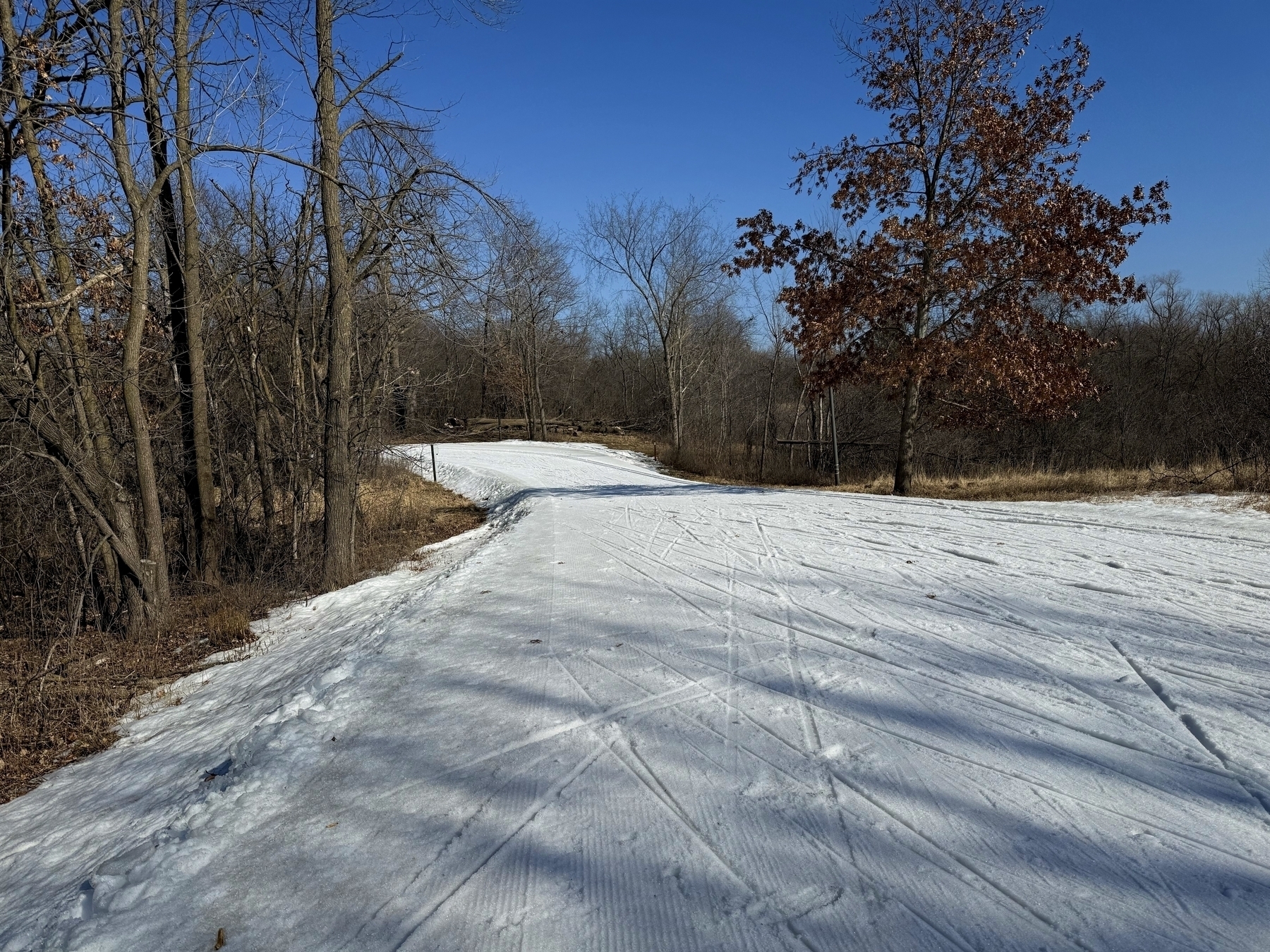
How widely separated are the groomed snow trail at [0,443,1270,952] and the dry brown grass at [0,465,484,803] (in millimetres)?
398

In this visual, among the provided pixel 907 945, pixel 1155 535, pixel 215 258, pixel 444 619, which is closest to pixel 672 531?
pixel 444 619

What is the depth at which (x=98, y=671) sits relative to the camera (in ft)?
22.5

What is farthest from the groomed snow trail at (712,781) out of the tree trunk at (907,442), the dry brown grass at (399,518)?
the tree trunk at (907,442)

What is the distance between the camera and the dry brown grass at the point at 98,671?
5.34m

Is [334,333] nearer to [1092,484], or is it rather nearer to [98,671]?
[98,671]

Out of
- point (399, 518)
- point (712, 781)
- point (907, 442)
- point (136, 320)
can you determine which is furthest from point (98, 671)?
point (907, 442)

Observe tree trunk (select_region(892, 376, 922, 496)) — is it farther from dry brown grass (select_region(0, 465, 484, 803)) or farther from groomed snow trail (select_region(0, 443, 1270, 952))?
dry brown grass (select_region(0, 465, 484, 803))

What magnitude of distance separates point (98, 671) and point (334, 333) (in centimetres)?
449

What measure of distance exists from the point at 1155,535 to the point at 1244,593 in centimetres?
276

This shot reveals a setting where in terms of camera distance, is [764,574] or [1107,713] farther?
[764,574]

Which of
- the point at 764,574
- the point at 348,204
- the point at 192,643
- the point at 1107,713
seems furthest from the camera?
the point at 348,204

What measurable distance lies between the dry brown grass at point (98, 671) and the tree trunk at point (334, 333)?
64cm

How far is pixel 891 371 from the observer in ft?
47.7

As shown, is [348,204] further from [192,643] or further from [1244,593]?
[1244,593]
